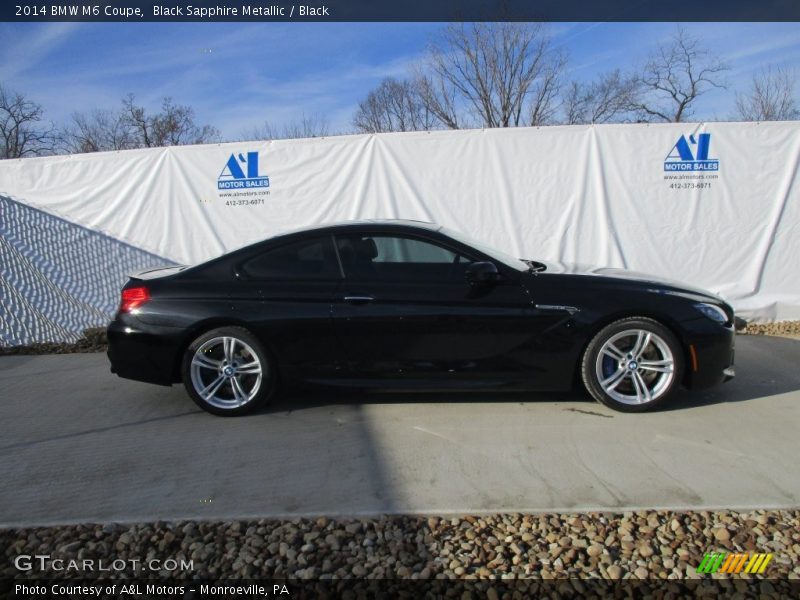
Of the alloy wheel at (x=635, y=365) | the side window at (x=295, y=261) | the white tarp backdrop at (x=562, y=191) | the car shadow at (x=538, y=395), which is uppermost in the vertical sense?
the white tarp backdrop at (x=562, y=191)

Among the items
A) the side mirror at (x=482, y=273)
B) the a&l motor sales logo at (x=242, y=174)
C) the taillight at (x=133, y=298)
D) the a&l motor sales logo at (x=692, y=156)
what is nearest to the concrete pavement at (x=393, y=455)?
the taillight at (x=133, y=298)

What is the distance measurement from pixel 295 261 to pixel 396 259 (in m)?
0.74

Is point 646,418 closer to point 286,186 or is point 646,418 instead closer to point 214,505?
point 214,505

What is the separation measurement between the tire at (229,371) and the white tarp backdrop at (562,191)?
3.60m

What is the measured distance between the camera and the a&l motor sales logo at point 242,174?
793 cm

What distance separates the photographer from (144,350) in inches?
175

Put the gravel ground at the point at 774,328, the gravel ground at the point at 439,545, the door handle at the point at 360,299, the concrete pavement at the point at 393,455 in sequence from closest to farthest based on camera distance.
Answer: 1. the gravel ground at the point at 439,545
2. the concrete pavement at the point at 393,455
3. the door handle at the point at 360,299
4. the gravel ground at the point at 774,328

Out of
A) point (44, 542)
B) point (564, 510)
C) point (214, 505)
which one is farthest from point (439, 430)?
point (44, 542)

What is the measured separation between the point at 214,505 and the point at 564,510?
175 centimetres

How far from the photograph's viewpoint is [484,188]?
25.3 ft

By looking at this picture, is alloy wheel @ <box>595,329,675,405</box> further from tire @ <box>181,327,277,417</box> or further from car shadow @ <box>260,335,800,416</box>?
tire @ <box>181,327,277,417</box>

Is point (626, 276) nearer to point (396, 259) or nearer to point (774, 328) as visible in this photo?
point (396, 259)

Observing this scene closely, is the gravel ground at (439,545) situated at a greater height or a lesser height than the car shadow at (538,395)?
lesser

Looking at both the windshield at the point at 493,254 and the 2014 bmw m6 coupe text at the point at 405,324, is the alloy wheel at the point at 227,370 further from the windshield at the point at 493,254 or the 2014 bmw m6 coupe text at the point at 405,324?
the windshield at the point at 493,254
